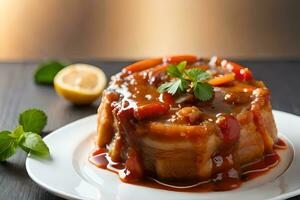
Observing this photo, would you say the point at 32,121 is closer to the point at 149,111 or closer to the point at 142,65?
the point at 142,65

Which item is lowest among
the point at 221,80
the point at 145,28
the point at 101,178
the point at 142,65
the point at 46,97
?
the point at 145,28

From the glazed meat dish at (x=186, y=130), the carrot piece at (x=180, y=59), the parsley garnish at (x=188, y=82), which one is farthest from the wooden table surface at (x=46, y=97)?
the parsley garnish at (x=188, y=82)

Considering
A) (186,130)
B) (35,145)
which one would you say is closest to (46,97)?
(35,145)

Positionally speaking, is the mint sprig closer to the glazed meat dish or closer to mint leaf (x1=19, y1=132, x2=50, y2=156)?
mint leaf (x1=19, y1=132, x2=50, y2=156)

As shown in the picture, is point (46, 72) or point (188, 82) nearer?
point (188, 82)

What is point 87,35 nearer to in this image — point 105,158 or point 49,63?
point 49,63

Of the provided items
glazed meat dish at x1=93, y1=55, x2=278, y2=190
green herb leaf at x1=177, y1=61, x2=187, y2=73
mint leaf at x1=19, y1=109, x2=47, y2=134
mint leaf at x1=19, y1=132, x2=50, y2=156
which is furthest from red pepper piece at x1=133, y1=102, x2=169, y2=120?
mint leaf at x1=19, y1=109, x2=47, y2=134

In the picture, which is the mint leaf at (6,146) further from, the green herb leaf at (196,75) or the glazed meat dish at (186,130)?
the green herb leaf at (196,75)
